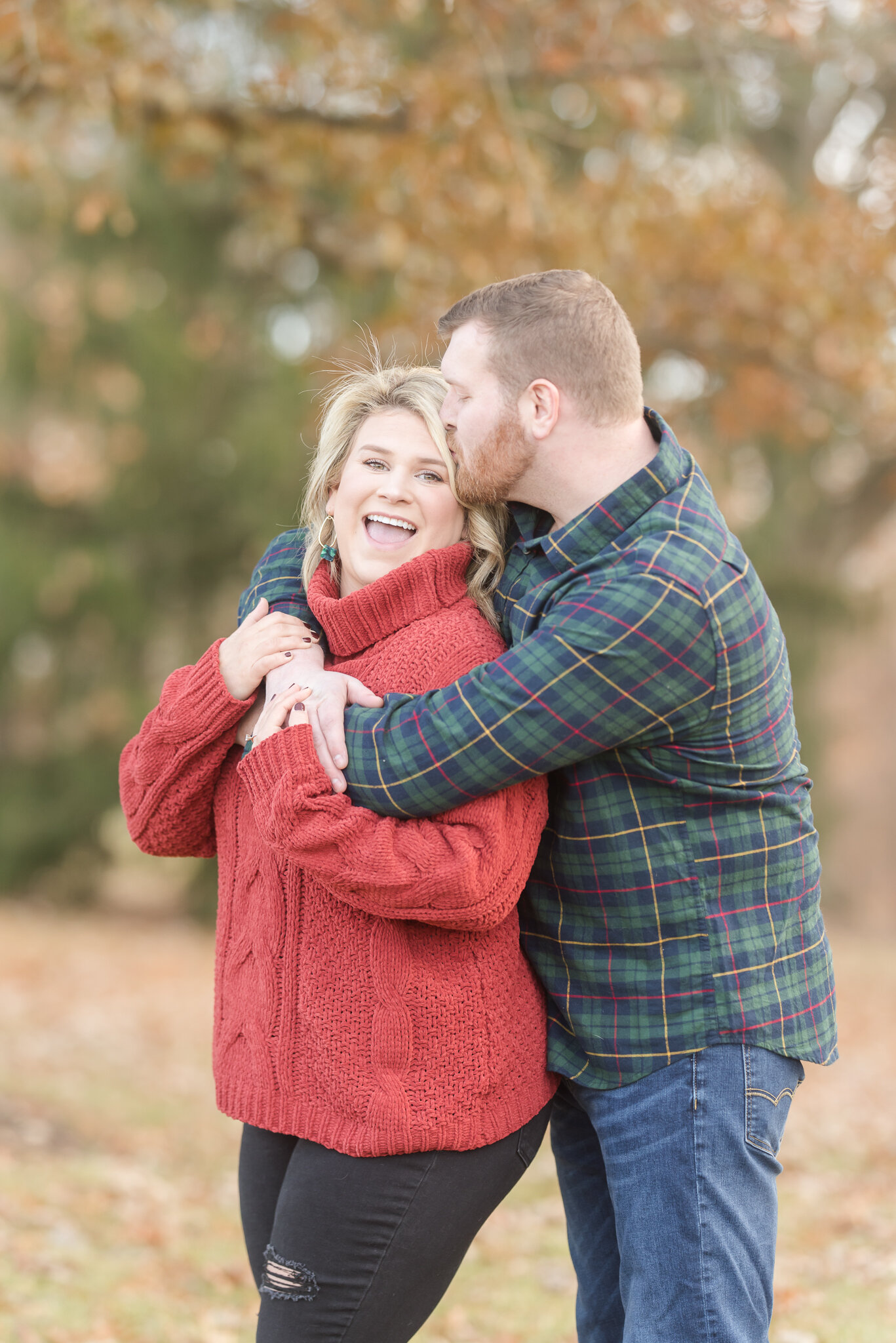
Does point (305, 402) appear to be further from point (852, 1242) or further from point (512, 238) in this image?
point (852, 1242)

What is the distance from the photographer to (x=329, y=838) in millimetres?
1782

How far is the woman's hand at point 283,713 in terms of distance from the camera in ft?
6.26

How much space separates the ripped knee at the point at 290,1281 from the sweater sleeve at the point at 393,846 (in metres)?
0.59

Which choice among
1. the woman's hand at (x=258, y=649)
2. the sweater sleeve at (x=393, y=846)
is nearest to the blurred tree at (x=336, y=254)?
the woman's hand at (x=258, y=649)

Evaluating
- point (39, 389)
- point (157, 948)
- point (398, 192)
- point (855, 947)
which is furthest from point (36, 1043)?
point (855, 947)

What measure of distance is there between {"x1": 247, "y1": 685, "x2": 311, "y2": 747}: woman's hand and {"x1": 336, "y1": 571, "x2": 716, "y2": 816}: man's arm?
16cm

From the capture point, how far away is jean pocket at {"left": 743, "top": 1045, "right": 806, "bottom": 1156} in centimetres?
189

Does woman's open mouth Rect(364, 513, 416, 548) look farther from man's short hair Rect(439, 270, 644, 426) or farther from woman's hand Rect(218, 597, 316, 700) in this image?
man's short hair Rect(439, 270, 644, 426)

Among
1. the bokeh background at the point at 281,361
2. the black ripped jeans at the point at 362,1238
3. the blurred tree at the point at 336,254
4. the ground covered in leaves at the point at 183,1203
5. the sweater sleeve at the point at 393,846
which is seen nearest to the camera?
the sweater sleeve at the point at 393,846

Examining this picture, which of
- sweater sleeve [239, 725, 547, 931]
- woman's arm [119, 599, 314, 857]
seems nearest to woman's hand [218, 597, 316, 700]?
woman's arm [119, 599, 314, 857]

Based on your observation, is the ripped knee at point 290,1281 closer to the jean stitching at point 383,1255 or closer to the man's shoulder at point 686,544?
the jean stitching at point 383,1255

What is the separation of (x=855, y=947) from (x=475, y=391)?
36.5 ft

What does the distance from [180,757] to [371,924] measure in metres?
0.47

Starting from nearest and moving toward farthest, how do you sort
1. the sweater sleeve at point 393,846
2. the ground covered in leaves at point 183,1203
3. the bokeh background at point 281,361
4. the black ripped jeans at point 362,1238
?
the sweater sleeve at point 393,846, the black ripped jeans at point 362,1238, the ground covered in leaves at point 183,1203, the bokeh background at point 281,361
